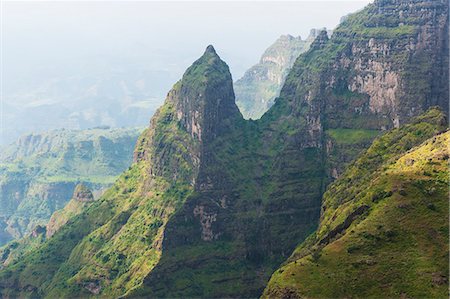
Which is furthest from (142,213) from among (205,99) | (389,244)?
(389,244)

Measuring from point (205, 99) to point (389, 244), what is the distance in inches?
3547

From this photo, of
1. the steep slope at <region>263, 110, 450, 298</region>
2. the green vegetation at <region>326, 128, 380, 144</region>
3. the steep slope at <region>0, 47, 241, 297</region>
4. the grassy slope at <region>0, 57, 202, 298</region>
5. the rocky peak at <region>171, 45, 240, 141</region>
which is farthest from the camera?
the rocky peak at <region>171, 45, 240, 141</region>

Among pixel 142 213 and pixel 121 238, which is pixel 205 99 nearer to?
pixel 142 213

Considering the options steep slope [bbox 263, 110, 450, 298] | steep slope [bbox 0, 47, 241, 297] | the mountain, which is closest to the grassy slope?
steep slope [bbox 0, 47, 241, 297]

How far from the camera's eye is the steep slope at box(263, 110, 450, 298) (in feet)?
309

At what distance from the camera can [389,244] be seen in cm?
9994

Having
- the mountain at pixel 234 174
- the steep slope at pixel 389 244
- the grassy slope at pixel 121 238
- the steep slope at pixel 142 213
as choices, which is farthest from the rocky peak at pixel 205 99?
the steep slope at pixel 389 244

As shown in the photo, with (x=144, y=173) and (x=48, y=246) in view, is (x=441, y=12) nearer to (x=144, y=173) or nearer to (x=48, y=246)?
(x=144, y=173)

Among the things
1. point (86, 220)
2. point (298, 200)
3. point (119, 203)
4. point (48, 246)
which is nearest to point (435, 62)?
point (298, 200)

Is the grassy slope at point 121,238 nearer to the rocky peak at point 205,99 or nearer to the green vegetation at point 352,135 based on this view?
the rocky peak at point 205,99

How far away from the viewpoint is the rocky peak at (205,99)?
579ft

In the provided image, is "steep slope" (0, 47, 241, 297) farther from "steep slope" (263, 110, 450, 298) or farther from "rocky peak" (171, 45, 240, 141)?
"steep slope" (263, 110, 450, 298)

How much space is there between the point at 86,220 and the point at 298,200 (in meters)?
73.0

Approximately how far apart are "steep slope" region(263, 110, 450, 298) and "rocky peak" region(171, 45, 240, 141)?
2585 inches
